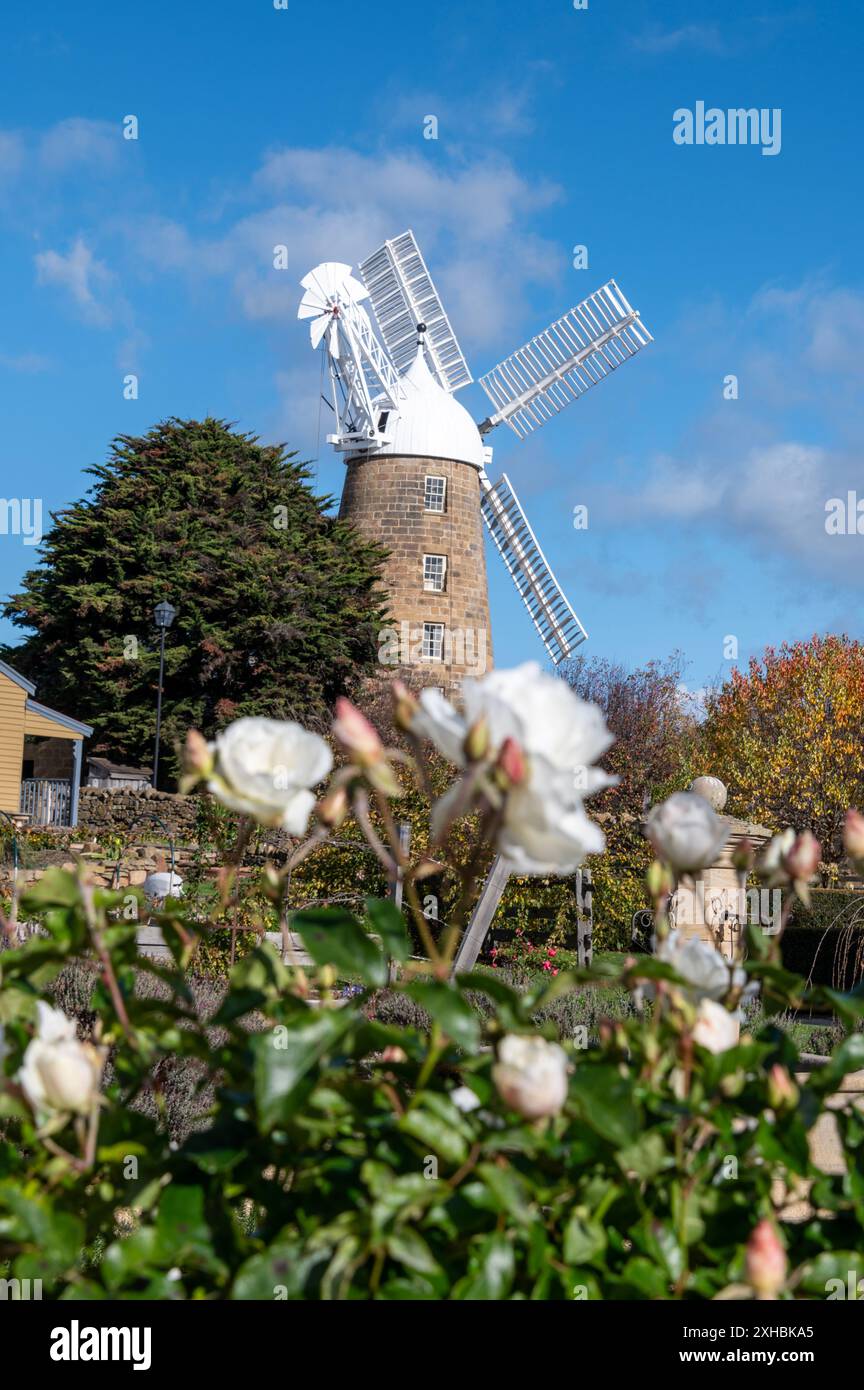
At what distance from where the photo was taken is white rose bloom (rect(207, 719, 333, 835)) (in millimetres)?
1314

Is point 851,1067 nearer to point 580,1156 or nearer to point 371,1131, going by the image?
point 580,1156

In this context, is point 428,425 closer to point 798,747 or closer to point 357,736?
point 798,747

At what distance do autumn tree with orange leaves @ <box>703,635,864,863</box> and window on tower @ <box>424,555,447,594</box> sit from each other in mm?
7058

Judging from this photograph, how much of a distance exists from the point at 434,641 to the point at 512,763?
28.6 m

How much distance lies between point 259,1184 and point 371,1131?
125 mm

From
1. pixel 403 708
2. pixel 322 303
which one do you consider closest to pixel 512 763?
pixel 403 708

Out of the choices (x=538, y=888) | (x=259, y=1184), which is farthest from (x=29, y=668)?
(x=259, y=1184)

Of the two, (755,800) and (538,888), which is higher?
(755,800)

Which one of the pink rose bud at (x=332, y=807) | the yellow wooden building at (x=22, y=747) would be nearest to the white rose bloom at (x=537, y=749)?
the pink rose bud at (x=332, y=807)

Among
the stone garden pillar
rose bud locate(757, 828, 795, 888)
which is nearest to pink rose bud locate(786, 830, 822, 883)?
rose bud locate(757, 828, 795, 888)

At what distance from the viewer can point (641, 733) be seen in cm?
2386

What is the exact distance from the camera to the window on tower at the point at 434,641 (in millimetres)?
29641

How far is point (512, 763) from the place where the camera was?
3.67ft

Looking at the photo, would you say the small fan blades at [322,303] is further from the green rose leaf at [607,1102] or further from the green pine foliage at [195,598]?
the green rose leaf at [607,1102]
